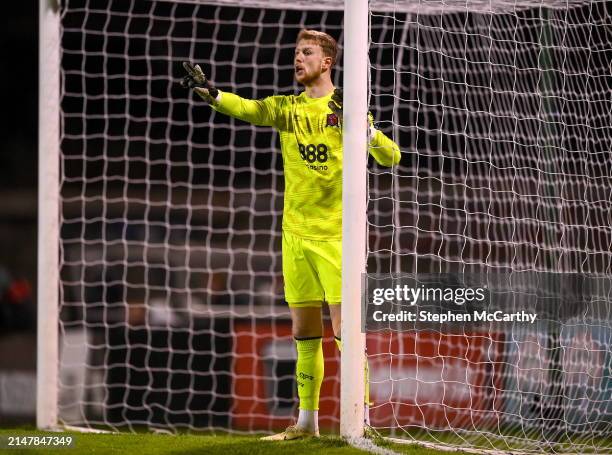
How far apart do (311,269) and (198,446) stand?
0.84 meters

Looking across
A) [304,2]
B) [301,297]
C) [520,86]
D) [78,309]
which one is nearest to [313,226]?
[301,297]

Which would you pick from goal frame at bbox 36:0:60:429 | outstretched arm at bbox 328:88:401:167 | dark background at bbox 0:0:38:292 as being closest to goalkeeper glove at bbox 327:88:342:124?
outstretched arm at bbox 328:88:401:167

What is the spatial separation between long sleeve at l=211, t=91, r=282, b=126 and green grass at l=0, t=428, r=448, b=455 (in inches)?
51.3

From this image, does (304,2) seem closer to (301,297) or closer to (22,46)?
(301,297)

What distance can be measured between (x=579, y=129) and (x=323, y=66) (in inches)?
67.8

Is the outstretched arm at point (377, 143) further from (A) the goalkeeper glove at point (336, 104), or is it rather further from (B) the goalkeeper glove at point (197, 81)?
(B) the goalkeeper glove at point (197, 81)

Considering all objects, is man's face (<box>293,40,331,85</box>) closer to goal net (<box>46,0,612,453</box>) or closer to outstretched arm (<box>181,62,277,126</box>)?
outstretched arm (<box>181,62,277,126</box>)

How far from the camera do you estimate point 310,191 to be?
13.0 feet

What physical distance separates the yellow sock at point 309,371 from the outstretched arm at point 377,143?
31.4 inches

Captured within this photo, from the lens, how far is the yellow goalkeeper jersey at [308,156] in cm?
395

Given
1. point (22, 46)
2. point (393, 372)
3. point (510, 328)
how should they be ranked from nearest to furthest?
point (510, 328), point (393, 372), point (22, 46)

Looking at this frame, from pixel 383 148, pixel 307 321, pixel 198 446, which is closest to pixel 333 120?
pixel 383 148

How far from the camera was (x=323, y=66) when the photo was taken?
4.00 meters

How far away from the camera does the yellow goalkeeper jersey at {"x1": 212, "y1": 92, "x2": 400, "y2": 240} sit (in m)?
3.95
